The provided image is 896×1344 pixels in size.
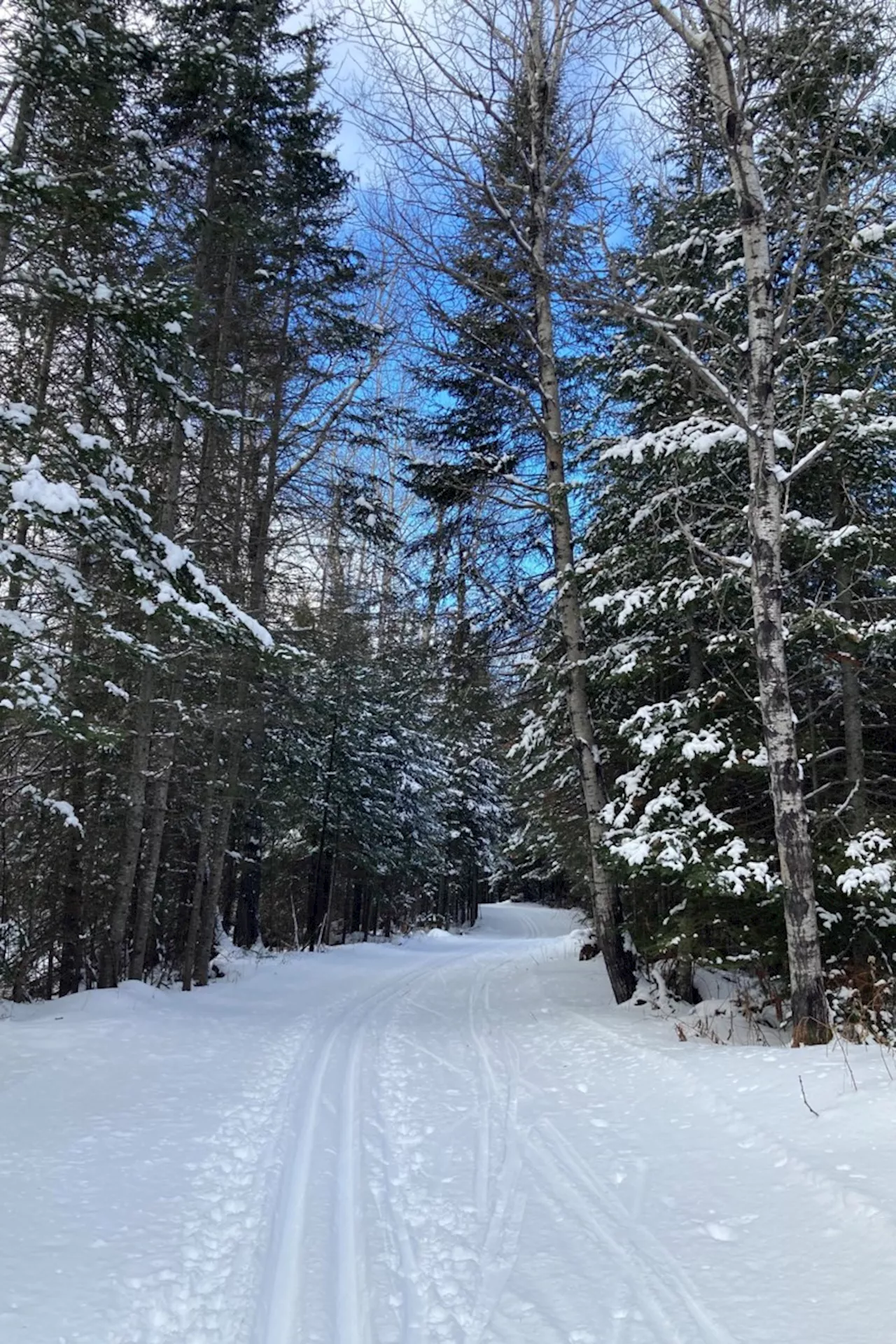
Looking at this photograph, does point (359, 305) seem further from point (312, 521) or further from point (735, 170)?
point (735, 170)

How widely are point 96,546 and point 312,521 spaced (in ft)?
23.3

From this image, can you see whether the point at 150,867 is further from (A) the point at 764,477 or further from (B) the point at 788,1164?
(A) the point at 764,477

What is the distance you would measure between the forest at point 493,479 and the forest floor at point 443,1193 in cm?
205

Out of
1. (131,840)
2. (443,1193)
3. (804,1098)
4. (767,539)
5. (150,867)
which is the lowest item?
(443,1193)

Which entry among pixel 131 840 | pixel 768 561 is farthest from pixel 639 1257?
pixel 131 840

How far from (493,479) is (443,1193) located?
8.87m

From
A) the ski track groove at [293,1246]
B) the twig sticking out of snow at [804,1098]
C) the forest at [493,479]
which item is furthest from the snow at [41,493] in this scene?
the twig sticking out of snow at [804,1098]

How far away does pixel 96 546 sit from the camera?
685 cm

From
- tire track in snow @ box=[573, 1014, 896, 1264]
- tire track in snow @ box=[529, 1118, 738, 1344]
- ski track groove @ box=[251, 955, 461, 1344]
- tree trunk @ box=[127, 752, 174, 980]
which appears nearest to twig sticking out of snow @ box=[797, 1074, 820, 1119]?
tire track in snow @ box=[573, 1014, 896, 1264]

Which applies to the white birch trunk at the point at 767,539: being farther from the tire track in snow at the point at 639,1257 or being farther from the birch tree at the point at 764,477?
the tire track in snow at the point at 639,1257

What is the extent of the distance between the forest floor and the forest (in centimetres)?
205

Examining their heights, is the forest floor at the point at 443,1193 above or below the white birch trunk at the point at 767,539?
below

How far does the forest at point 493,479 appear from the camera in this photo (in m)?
7.04

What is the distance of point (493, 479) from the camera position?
11.1 metres
